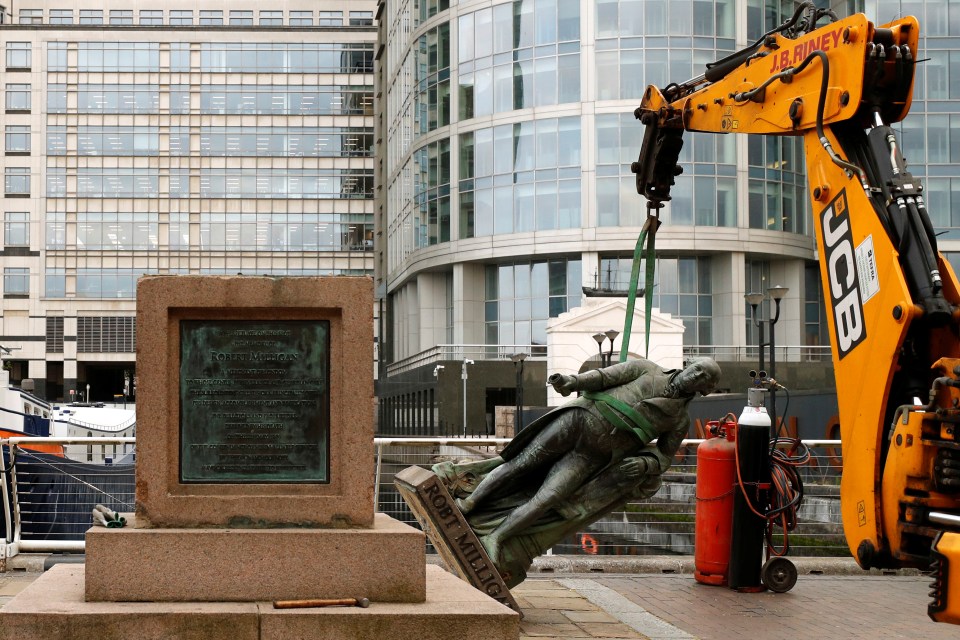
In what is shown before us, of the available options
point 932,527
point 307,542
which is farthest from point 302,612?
point 932,527

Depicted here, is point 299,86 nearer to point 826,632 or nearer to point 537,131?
point 537,131

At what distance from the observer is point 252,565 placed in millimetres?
7320

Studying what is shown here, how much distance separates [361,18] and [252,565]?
10083cm

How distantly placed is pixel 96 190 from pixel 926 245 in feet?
306

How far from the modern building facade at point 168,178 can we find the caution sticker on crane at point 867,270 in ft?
287

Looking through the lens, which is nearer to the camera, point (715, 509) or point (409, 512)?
point (715, 509)

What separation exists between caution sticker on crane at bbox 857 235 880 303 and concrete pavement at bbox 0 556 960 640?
252 cm

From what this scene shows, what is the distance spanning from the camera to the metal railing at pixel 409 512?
12766 mm

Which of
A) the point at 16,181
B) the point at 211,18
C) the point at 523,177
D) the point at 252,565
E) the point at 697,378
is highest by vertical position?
the point at 211,18

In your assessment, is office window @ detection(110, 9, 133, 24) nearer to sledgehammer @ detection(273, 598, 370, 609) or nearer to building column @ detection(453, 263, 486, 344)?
building column @ detection(453, 263, 486, 344)

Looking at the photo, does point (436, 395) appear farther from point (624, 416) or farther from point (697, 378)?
point (697, 378)

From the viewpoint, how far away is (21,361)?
97.0 metres

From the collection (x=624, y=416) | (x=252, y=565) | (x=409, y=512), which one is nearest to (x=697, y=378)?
(x=624, y=416)

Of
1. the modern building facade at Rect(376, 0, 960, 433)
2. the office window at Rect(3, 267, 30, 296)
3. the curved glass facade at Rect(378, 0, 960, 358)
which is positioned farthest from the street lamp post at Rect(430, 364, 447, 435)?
the office window at Rect(3, 267, 30, 296)
